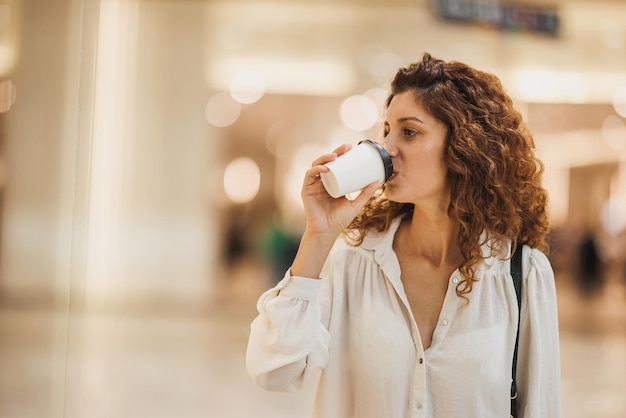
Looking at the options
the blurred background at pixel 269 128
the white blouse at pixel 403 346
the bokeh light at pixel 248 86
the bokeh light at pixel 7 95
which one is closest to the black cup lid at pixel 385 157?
the white blouse at pixel 403 346

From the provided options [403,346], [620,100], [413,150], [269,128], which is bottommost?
[403,346]

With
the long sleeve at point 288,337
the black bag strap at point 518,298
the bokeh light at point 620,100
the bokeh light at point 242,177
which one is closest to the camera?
the long sleeve at point 288,337

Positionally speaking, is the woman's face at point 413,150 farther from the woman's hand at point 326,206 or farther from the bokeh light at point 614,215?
the bokeh light at point 614,215

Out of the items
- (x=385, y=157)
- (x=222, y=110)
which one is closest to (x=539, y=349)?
(x=385, y=157)

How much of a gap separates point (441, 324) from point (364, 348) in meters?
0.18

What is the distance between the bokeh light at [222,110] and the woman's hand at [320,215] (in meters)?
7.82

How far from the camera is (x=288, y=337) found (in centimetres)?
141

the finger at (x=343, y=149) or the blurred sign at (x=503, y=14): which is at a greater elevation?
the blurred sign at (x=503, y=14)

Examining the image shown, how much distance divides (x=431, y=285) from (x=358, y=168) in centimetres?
37

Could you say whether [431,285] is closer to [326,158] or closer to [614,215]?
[326,158]

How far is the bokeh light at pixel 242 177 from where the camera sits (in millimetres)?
9242

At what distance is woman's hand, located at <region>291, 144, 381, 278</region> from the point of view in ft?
4.82

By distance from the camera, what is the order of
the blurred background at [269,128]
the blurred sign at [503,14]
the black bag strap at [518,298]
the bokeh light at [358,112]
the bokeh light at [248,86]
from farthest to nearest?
the bokeh light at [248,86], the bokeh light at [358,112], the blurred background at [269,128], the blurred sign at [503,14], the black bag strap at [518,298]

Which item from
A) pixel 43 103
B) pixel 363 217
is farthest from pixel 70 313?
pixel 363 217
